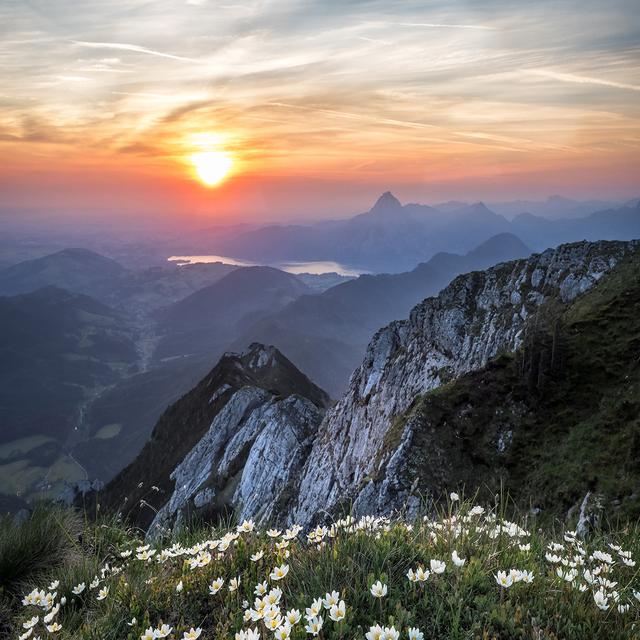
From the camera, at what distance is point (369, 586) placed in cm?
424

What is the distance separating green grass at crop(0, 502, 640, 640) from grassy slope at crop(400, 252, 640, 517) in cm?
1634

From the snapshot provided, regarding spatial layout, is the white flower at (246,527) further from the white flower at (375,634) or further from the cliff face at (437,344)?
the cliff face at (437,344)

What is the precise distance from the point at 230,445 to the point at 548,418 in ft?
240

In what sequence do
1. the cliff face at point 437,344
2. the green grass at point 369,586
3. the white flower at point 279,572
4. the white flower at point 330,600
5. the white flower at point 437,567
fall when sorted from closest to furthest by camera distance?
the white flower at point 330,600, the green grass at point 369,586, the white flower at point 437,567, the white flower at point 279,572, the cliff face at point 437,344

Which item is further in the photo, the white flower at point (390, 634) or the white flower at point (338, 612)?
the white flower at point (338, 612)

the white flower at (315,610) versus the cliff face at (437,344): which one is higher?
the white flower at (315,610)

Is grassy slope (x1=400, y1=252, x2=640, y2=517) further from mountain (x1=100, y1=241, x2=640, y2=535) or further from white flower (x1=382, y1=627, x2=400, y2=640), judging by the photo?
white flower (x1=382, y1=627, x2=400, y2=640)

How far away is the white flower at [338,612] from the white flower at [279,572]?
846 mm

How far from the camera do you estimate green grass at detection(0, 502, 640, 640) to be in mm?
3953

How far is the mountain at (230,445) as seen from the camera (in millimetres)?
67312

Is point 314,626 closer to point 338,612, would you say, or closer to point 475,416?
point 338,612

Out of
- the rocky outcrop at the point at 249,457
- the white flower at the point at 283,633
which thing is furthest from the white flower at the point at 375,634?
the rocky outcrop at the point at 249,457

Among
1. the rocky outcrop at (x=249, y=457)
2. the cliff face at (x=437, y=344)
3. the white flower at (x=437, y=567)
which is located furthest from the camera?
the rocky outcrop at (x=249, y=457)

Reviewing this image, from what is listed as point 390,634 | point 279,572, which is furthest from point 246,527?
point 390,634
